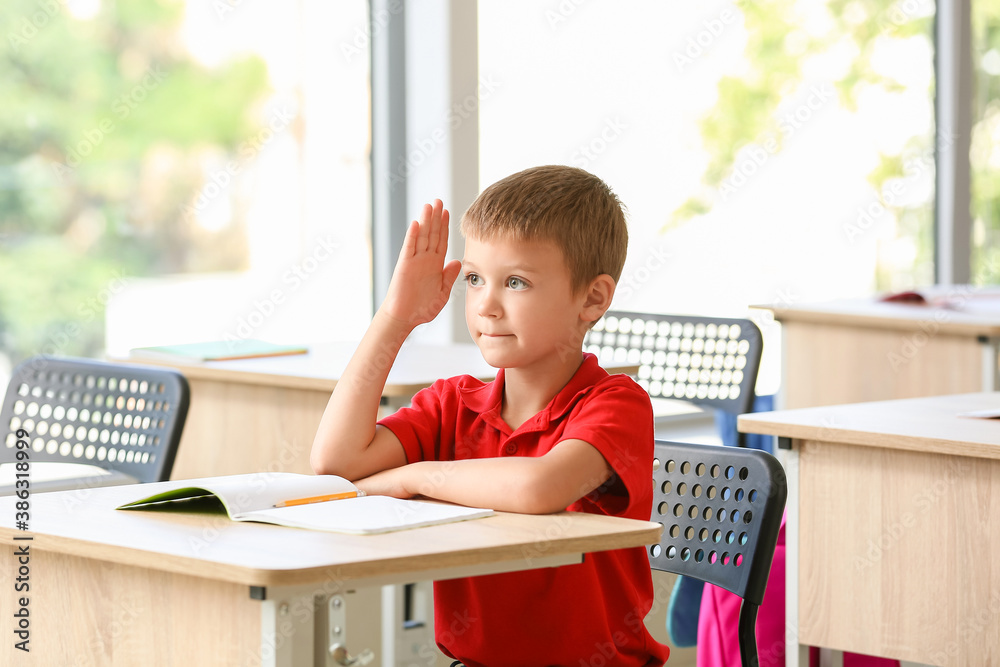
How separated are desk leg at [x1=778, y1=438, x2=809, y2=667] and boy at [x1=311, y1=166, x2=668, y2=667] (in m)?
0.81

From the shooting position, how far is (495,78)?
3885mm

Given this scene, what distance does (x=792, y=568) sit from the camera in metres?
2.33

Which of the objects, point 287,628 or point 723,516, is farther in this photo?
point 723,516

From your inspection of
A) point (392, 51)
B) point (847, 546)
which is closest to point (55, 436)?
point (847, 546)

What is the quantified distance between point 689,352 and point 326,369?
0.98 m

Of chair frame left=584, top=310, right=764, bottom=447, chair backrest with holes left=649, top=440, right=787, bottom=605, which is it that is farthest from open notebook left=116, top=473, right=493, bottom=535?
chair frame left=584, top=310, right=764, bottom=447

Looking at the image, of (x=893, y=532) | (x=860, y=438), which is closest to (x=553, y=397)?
(x=860, y=438)

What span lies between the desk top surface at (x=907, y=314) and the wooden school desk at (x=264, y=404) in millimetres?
1075

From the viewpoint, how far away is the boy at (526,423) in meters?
1.47

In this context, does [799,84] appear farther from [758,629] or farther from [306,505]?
[306,505]

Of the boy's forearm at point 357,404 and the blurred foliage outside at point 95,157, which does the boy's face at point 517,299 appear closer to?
the boy's forearm at point 357,404

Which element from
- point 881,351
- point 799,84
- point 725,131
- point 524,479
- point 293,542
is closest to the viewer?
point 293,542

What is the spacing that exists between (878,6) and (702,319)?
2621mm

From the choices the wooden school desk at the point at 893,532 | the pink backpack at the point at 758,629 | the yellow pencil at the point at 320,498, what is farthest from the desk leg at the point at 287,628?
the wooden school desk at the point at 893,532
